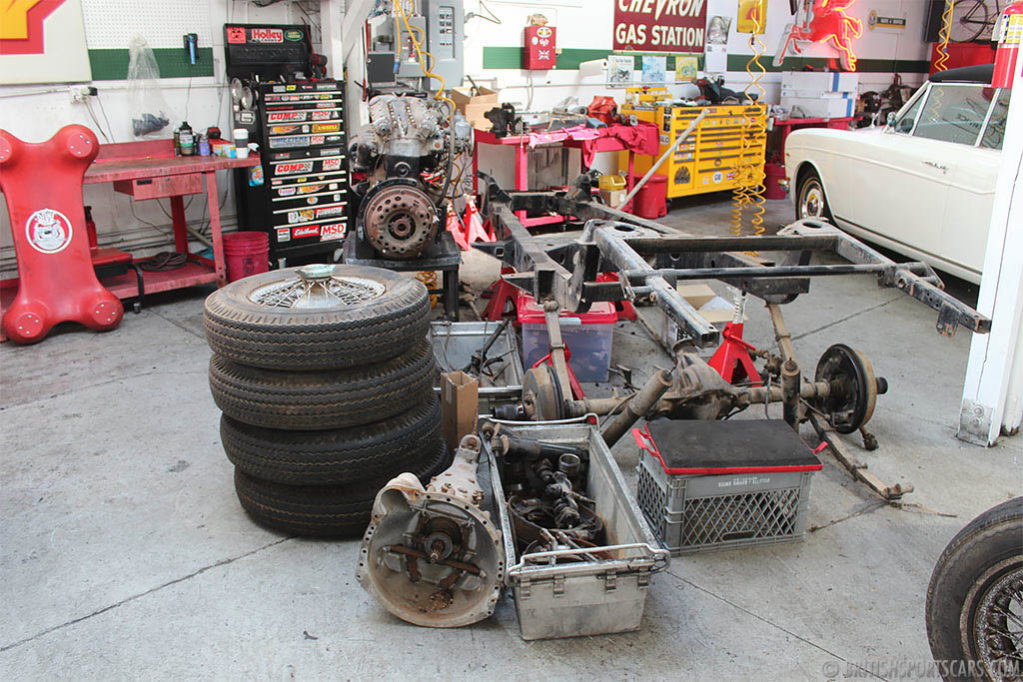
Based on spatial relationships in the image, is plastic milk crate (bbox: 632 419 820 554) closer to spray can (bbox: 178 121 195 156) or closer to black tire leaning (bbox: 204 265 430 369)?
black tire leaning (bbox: 204 265 430 369)

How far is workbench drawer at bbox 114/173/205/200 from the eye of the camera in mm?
5043

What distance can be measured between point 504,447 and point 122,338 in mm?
3162

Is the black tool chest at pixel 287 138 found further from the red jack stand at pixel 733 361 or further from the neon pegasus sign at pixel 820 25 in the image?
the neon pegasus sign at pixel 820 25

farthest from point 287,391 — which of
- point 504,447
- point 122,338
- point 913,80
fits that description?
point 913,80

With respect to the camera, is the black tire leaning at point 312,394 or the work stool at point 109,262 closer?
the black tire leaning at point 312,394

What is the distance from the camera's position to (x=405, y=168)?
4715 mm

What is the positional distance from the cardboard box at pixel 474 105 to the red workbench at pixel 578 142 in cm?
15

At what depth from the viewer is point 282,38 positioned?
6.17 meters

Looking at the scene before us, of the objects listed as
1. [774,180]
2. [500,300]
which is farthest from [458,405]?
[774,180]

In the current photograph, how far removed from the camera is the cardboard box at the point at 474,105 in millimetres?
7223

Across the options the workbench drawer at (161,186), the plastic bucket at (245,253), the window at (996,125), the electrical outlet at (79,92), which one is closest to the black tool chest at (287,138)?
the plastic bucket at (245,253)

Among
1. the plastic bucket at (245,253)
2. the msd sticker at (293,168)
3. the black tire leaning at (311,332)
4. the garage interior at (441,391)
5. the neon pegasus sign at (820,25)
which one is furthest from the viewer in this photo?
the neon pegasus sign at (820,25)

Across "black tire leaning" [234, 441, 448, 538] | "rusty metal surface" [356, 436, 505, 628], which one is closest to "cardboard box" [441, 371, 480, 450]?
"black tire leaning" [234, 441, 448, 538]

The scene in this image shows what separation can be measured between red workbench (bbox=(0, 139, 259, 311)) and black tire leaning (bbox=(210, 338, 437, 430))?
276cm
